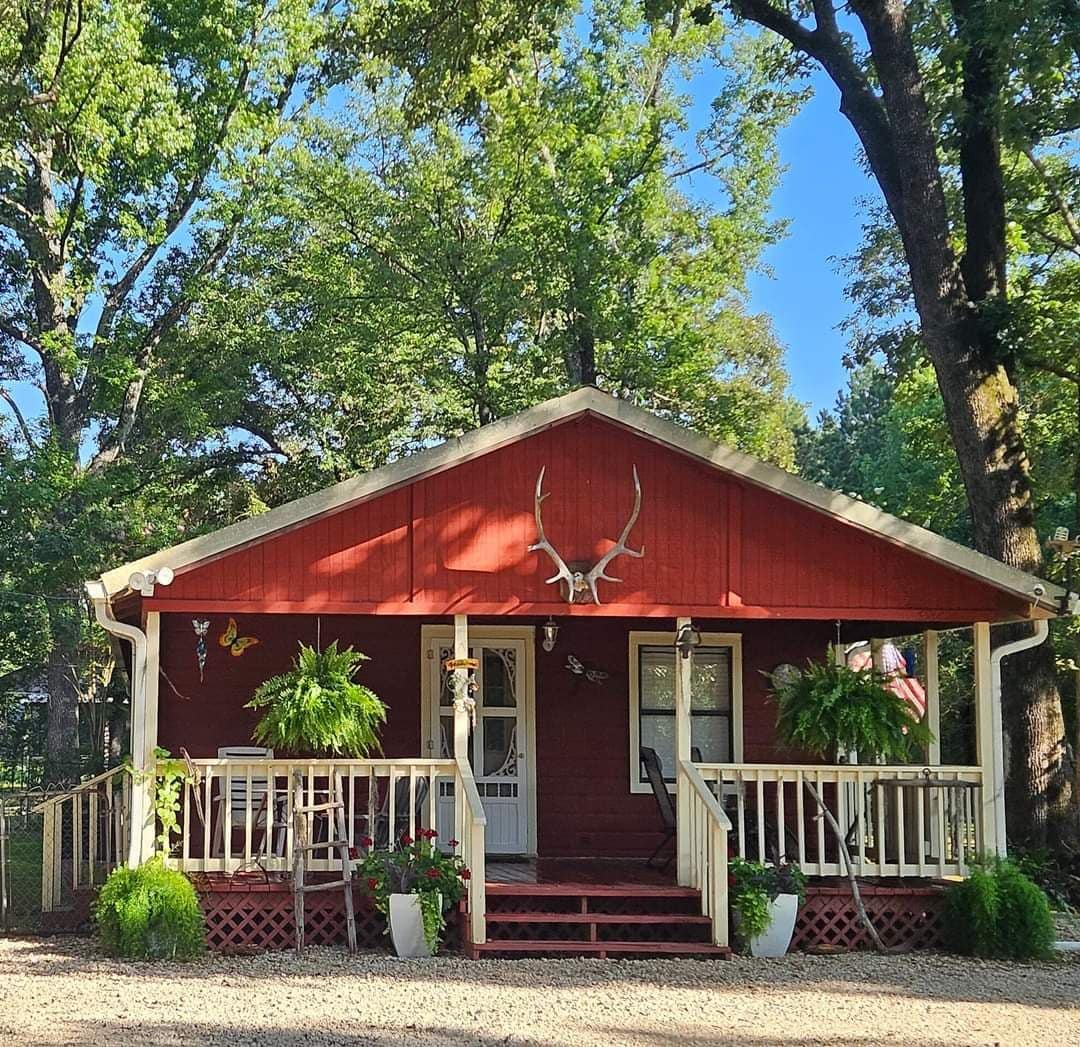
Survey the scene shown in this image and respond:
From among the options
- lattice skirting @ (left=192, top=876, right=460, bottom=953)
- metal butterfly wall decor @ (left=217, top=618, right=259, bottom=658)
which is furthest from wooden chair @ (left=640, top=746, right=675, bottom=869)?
metal butterfly wall decor @ (left=217, top=618, right=259, bottom=658)

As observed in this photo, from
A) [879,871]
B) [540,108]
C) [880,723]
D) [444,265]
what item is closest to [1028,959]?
[879,871]

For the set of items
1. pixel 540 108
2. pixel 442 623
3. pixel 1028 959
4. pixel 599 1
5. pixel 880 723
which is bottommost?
pixel 1028 959

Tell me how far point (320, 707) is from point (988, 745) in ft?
17.4

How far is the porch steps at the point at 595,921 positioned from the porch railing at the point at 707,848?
11 cm

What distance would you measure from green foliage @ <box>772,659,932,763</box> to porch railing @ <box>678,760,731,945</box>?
3.19ft

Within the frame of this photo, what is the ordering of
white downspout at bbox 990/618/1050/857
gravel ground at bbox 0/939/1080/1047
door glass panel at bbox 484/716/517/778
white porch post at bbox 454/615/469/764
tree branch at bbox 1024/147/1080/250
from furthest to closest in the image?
tree branch at bbox 1024/147/1080/250 < door glass panel at bbox 484/716/517/778 < white downspout at bbox 990/618/1050/857 < white porch post at bbox 454/615/469/764 < gravel ground at bbox 0/939/1080/1047

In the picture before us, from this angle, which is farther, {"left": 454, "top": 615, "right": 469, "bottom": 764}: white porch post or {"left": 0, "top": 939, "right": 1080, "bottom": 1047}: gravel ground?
{"left": 454, "top": 615, "right": 469, "bottom": 764}: white porch post

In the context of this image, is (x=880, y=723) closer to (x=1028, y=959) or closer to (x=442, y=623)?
(x=1028, y=959)

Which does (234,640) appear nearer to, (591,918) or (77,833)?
(77,833)

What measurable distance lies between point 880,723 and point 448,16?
10.3 m

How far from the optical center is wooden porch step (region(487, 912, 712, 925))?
9750 millimetres

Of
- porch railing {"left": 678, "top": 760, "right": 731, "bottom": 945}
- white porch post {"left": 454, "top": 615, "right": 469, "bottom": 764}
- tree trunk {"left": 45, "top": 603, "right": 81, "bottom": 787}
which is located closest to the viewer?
porch railing {"left": 678, "top": 760, "right": 731, "bottom": 945}

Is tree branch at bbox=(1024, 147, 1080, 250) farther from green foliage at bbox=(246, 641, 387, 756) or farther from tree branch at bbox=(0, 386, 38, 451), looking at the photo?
tree branch at bbox=(0, 386, 38, 451)

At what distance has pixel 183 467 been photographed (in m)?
24.9
